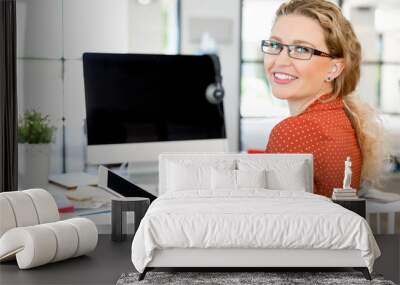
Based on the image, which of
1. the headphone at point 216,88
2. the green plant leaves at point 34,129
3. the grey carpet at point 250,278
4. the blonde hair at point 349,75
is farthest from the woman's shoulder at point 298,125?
the green plant leaves at point 34,129

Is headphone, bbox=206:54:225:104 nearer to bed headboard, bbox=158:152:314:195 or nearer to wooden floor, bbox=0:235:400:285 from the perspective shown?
bed headboard, bbox=158:152:314:195

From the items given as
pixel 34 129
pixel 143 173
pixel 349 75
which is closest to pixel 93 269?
pixel 143 173

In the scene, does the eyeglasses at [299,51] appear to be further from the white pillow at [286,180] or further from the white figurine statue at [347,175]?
the white pillow at [286,180]

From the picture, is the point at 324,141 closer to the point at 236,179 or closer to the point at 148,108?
the point at 236,179

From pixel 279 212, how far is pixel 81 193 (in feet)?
8.64

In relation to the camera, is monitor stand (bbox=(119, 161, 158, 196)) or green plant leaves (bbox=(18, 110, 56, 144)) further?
green plant leaves (bbox=(18, 110, 56, 144))

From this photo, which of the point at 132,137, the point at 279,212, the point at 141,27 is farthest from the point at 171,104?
the point at 279,212

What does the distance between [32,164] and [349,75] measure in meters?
3.06

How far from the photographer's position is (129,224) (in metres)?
6.96

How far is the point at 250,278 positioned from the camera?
16.4 ft

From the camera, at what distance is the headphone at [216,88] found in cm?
672

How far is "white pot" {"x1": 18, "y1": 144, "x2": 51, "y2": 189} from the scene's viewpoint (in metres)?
6.99

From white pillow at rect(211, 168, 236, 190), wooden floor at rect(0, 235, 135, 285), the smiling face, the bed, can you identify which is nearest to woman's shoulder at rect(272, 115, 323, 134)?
the smiling face

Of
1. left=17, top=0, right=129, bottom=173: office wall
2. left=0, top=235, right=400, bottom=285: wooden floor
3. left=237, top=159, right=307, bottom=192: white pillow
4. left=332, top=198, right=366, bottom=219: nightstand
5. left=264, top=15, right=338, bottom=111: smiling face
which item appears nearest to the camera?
left=0, top=235, right=400, bottom=285: wooden floor
